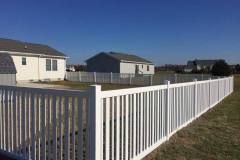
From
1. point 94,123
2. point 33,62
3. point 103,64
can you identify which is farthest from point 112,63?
point 94,123

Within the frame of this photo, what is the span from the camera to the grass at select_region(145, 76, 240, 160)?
461 cm

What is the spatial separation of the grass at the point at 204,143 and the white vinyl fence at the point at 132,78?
1585 cm

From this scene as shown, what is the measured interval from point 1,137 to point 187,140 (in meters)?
3.81

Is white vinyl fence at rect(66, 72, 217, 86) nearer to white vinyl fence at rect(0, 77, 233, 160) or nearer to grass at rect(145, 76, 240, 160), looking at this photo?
grass at rect(145, 76, 240, 160)

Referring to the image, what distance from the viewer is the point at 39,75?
984 inches

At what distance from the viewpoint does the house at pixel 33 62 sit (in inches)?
899

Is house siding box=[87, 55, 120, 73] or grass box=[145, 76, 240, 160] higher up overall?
house siding box=[87, 55, 120, 73]

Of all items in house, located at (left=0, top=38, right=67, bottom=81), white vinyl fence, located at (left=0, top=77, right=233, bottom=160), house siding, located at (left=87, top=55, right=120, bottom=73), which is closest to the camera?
white vinyl fence, located at (left=0, top=77, right=233, bottom=160)

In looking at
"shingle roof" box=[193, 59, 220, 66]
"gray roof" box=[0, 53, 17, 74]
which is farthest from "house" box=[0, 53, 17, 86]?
"shingle roof" box=[193, 59, 220, 66]

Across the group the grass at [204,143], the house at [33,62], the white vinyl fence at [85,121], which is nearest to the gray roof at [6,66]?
the white vinyl fence at [85,121]

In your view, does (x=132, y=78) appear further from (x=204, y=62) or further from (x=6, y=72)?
(x=204, y=62)

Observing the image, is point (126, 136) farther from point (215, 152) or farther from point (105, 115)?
point (215, 152)

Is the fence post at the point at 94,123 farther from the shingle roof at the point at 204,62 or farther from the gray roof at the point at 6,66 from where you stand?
the shingle roof at the point at 204,62

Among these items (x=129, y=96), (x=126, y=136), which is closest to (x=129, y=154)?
(x=126, y=136)
